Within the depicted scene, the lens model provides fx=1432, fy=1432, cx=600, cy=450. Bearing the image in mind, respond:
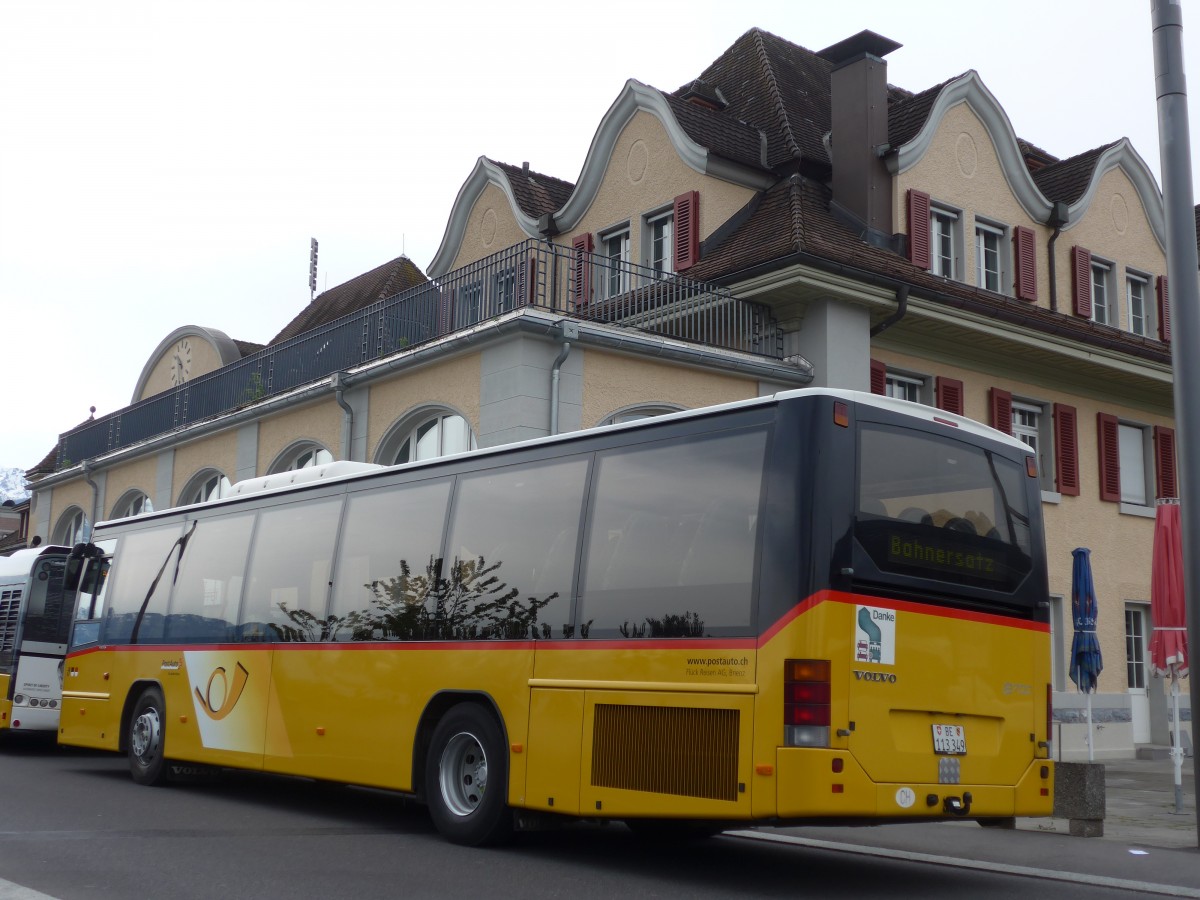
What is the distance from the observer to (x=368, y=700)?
10938mm

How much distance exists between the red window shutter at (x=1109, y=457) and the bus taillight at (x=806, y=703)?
18.2 metres

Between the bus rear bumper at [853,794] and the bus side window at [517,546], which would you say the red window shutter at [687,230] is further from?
the bus rear bumper at [853,794]

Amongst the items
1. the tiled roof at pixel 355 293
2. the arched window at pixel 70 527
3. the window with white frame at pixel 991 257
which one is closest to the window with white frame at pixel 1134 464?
the window with white frame at pixel 991 257

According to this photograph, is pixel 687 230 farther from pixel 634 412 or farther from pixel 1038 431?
pixel 1038 431

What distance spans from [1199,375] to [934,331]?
33.2 ft

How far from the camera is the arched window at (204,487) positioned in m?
26.5

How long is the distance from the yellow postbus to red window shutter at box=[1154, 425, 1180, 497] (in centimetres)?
1760

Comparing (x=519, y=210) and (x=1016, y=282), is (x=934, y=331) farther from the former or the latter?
(x=519, y=210)

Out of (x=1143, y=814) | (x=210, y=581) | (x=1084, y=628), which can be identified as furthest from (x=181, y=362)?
(x=1143, y=814)

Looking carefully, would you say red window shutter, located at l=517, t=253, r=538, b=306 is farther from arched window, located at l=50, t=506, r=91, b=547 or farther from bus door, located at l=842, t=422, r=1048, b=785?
arched window, located at l=50, t=506, r=91, b=547

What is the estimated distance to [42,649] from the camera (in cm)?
1789

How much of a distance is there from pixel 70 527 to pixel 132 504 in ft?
15.1

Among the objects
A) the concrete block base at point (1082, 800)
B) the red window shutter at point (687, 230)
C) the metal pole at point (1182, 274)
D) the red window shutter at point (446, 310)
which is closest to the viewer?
the metal pole at point (1182, 274)

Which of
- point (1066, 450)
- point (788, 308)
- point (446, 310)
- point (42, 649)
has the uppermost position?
point (788, 308)
